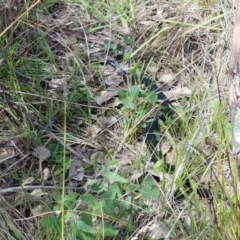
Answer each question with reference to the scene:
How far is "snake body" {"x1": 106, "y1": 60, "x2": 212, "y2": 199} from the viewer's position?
75.9 inches

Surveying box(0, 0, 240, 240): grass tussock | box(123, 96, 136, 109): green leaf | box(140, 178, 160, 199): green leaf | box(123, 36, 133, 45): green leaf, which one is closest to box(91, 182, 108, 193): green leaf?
box(0, 0, 240, 240): grass tussock

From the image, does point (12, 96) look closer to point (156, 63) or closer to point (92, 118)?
point (92, 118)

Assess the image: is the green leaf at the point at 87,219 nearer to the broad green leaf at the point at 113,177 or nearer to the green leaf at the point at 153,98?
the broad green leaf at the point at 113,177

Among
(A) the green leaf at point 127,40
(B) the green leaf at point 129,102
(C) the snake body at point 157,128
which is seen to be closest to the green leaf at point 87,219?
(C) the snake body at point 157,128

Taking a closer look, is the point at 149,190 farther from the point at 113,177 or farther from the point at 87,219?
the point at 87,219

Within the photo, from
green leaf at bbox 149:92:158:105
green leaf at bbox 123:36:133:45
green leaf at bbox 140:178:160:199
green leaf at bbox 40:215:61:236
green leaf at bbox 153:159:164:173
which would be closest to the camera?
green leaf at bbox 40:215:61:236

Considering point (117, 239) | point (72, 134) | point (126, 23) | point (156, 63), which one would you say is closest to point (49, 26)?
point (126, 23)

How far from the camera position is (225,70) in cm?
236

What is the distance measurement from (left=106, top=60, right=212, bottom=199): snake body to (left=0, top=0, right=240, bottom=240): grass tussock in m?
0.03

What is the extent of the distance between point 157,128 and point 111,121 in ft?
0.66

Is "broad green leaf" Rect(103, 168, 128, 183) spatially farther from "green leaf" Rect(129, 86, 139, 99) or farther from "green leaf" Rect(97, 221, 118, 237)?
"green leaf" Rect(129, 86, 139, 99)

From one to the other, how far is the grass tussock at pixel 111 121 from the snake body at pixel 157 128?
3cm

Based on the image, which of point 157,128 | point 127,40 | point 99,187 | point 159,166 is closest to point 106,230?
point 99,187

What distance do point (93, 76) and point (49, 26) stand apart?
0.41m
